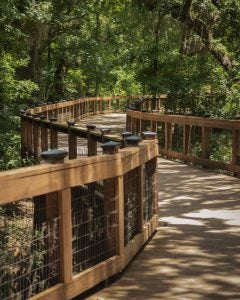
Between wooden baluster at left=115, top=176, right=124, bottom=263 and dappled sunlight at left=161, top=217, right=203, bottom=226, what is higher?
wooden baluster at left=115, top=176, right=124, bottom=263

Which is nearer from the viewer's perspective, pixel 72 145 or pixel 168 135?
pixel 72 145

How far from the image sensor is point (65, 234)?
422cm

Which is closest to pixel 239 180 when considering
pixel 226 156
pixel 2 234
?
pixel 226 156

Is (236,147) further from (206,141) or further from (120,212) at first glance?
(120,212)

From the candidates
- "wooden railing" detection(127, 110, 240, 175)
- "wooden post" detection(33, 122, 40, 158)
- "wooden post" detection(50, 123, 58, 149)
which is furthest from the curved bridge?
"wooden post" detection(33, 122, 40, 158)

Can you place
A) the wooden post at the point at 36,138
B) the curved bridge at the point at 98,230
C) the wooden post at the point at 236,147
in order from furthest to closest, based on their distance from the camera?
the wooden post at the point at 36,138 < the wooden post at the point at 236,147 < the curved bridge at the point at 98,230

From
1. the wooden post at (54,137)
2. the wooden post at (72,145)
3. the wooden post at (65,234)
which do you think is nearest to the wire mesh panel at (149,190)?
the wooden post at (72,145)

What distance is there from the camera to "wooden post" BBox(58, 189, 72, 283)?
4.20 m

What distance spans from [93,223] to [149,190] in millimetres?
1752

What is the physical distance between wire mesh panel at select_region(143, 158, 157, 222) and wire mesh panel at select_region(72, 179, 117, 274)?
4.18 ft

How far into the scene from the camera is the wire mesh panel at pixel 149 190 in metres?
6.36

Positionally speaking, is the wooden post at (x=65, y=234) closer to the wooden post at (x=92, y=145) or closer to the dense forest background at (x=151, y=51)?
the wooden post at (x=92, y=145)

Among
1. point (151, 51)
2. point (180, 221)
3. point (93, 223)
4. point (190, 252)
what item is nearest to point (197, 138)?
point (151, 51)

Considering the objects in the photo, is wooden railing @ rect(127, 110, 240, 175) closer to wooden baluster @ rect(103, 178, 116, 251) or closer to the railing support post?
the railing support post
